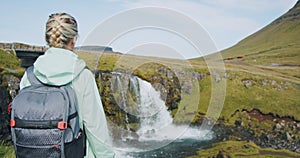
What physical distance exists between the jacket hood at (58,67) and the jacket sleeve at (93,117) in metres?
0.10

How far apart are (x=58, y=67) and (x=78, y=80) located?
0.20 meters

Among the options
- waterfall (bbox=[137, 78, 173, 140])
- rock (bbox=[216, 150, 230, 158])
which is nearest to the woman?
waterfall (bbox=[137, 78, 173, 140])

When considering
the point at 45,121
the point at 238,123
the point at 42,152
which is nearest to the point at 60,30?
the point at 45,121

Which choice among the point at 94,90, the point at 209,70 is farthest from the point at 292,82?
the point at 94,90

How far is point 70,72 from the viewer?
8.86ft

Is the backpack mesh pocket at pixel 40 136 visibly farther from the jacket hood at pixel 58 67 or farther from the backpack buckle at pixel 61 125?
the jacket hood at pixel 58 67

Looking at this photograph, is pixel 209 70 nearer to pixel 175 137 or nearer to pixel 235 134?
pixel 235 134

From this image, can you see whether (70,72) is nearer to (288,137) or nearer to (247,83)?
(288,137)

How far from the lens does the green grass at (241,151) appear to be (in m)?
21.0

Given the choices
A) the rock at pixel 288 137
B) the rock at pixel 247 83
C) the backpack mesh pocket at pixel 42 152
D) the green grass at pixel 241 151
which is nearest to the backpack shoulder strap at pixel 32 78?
the backpack mesh pocket at pixel 42 152

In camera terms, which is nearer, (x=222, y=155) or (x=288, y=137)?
(x=222, y=155)

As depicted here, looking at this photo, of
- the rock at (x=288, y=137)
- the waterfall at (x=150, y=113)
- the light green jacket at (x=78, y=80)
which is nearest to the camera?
the light green jacket at (x=78, y=80)

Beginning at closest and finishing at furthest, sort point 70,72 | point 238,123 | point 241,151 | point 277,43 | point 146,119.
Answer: point 70,72
point 241,151
point 146,119
point 238,123
point 277,43

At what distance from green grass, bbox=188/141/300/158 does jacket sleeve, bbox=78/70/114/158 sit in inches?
716
